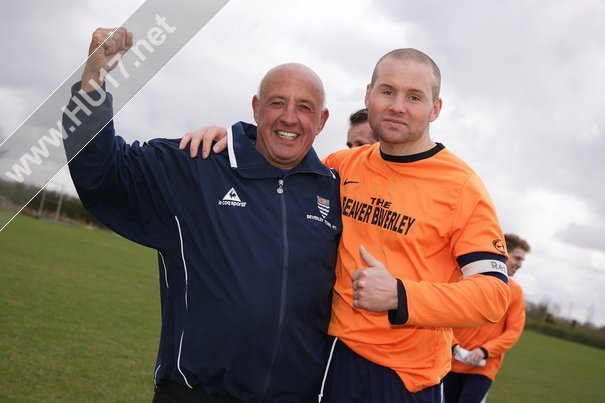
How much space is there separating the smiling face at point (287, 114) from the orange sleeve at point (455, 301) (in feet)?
2.99

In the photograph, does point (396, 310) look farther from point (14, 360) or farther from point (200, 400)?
point (14, 360)

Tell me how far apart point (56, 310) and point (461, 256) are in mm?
9059

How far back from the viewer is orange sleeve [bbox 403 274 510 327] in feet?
7.38

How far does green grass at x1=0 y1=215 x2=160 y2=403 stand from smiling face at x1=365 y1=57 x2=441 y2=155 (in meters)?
4.65

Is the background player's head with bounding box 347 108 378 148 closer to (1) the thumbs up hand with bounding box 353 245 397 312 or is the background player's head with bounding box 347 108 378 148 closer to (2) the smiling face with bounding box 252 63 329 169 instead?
(2) the smiling face with bounding box 252 63 329 169

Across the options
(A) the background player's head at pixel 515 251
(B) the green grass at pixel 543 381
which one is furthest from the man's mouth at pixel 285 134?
(B) the green grass at pixel 543 381

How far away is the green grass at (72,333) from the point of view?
6148 millimetres

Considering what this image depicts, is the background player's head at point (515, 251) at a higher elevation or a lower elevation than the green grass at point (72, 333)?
higher

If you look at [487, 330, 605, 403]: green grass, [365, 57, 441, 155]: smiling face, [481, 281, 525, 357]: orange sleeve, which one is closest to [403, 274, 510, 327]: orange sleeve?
[365, 57, 441, 155]: smiling face

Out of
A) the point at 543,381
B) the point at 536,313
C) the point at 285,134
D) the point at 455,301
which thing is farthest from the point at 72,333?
the point at 536,313

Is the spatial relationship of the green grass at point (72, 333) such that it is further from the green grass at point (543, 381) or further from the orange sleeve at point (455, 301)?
the green grass at point (543, 381)

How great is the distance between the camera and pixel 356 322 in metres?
2.69

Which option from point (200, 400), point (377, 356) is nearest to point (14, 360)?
point (200, 400)

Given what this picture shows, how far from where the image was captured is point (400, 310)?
2.23 metres
